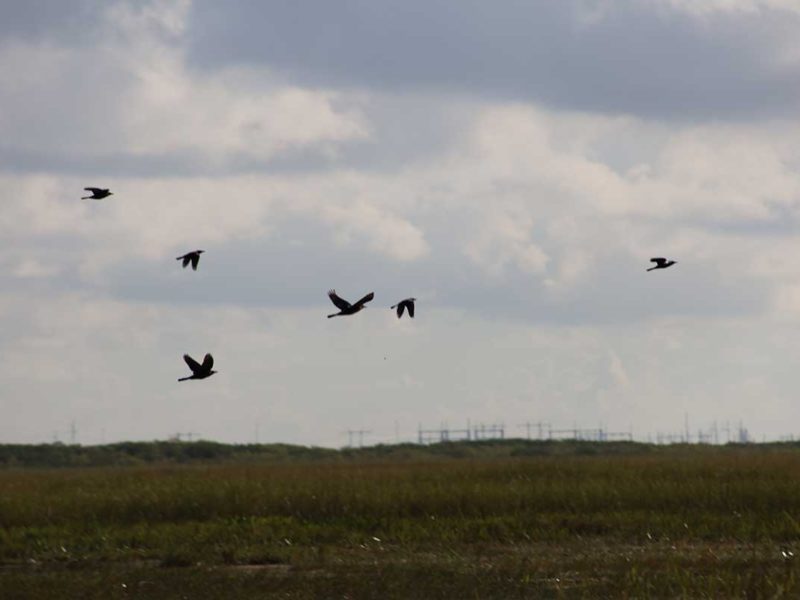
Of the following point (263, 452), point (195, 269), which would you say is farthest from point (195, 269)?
point (263, 452)

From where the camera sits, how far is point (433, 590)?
18.4 metres

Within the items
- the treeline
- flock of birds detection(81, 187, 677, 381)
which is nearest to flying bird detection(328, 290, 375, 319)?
flock of birds detection(81, 187, 677, 381)

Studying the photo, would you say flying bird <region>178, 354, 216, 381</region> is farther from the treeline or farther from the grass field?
the treeline

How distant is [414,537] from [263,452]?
4945cm

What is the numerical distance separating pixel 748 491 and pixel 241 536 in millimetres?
8808

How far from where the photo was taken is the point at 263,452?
237 ft

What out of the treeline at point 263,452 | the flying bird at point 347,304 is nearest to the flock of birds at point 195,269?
the flying bird at point 347,304

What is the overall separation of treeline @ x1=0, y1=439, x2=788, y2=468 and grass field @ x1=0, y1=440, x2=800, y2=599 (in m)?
33.4

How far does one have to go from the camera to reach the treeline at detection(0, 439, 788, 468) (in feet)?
218

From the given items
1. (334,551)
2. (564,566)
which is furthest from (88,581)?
(564,566)

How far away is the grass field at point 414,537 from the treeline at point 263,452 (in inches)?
1317

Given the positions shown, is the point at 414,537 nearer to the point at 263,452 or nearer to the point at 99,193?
the point at 99,193

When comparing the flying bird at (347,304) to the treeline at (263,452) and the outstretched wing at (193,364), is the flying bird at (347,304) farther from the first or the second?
the treeline at (263,452)

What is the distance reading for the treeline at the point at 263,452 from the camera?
66375 mm
